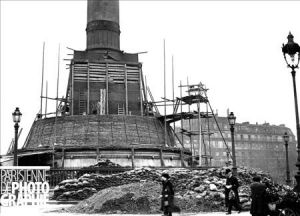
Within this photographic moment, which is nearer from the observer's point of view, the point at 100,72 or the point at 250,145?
the point at 100,72

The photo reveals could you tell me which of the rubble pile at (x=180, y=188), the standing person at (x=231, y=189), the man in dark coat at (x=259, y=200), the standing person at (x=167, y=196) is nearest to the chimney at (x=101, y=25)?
the rubble pile at (x=180, y=188)

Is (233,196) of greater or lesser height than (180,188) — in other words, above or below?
above

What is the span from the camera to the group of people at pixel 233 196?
36.7 feet

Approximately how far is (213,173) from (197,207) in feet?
32.4

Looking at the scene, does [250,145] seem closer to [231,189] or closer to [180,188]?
[180,188]

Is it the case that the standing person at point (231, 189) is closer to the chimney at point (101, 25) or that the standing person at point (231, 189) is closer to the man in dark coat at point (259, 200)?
the man in dark coat at point (259, 200)

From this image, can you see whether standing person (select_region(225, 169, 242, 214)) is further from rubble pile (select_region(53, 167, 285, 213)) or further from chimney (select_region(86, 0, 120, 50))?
chimney (select_region(86, 0, 120, 50))

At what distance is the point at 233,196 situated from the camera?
15688 mm

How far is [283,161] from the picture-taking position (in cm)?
9194

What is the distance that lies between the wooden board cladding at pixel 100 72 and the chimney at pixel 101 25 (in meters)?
1.89

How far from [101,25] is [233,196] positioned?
3129 centimetres

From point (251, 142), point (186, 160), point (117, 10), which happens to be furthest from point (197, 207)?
point (251, 142)

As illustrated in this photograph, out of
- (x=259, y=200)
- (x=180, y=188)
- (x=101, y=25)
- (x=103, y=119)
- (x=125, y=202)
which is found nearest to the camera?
(x=259, y=200)

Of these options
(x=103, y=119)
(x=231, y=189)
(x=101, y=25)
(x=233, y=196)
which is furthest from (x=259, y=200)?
(x=101, y=25)
